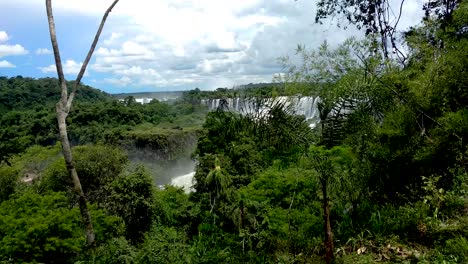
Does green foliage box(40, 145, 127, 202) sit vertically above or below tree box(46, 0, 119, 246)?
below

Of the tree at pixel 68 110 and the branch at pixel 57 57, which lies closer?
the tree at pixel 68 110

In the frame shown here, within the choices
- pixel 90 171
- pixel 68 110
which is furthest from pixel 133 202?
pixel 90 171

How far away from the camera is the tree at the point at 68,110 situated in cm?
798

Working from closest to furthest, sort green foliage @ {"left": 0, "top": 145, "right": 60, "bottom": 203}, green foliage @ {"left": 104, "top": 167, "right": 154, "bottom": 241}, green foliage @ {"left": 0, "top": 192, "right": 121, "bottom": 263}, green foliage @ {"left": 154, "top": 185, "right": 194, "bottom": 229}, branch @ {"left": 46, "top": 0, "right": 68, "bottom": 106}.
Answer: branch @ {"left": 46, "top": 0, "right": 68, "bottom": 106} → green foliage @ {"left": 0, "top": 192, "right": 121, "bottom": 263} → green foliage @ {"left": 154, "top": 185, "right": 194, "bottom": 229} → green foliage @ {"left": 104, "top": 167, "right": 154, "bottom": 241} → green foliage @ {"left": 0, "top": 145, "right": 60, "bottom": 203}

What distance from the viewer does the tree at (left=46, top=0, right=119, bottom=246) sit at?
314 inches

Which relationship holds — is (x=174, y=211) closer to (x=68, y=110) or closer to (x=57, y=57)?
(x=68, y=110)

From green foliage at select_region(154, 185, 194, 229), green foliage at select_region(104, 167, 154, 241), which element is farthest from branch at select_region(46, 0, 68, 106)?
green foliage at select_region(104, 167, 154, 241)

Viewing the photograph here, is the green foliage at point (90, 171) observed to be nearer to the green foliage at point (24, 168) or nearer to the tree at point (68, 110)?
the green foliage at point (24, 168)

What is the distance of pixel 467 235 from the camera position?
4.82 meters

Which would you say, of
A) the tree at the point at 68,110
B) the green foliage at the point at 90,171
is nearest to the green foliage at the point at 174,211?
the green foliage at the point at 90,171

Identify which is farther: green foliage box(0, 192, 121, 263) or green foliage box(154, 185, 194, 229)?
green foliage box(154, 185, 194, 229)

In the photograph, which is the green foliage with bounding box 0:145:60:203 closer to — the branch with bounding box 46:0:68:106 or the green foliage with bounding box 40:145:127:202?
the green foliage with bounding box 40:145:127:202

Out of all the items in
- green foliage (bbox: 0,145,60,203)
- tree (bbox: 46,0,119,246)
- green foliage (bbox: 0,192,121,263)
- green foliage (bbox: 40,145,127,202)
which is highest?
tree (bbox: 46,0,119,246)

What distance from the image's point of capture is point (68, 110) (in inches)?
334
